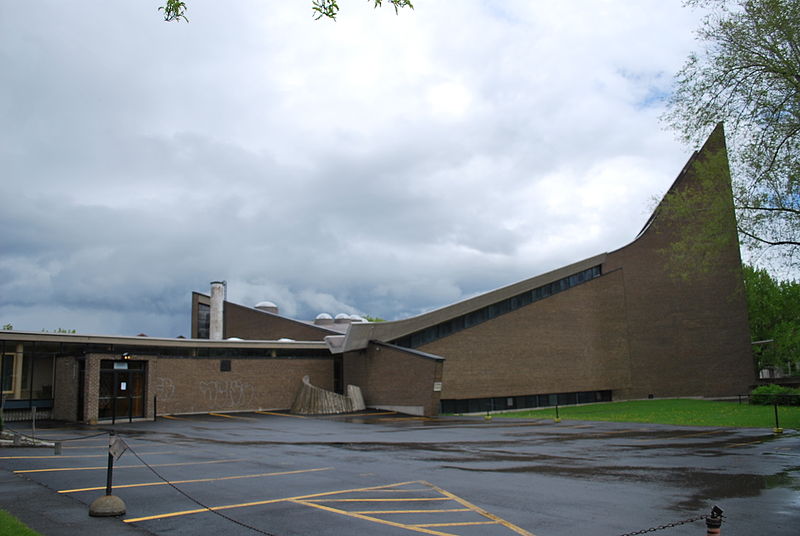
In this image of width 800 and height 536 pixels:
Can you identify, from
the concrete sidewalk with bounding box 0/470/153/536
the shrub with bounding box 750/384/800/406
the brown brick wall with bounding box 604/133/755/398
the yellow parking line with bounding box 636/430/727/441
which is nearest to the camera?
the concrete sidewalk with bounding box 0/470/153/536

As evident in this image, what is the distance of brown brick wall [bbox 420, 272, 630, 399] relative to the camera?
130ft

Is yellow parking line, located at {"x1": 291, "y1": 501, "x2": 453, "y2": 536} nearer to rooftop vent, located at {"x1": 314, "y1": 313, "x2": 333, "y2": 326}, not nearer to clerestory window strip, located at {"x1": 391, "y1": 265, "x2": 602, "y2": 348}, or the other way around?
clerestory window strip, located at {"x1": 391, "y1": 265, "x2": 602, "y2": 348}

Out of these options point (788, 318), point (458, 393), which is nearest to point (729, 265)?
point (788, 318)

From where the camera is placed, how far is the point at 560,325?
44719mm

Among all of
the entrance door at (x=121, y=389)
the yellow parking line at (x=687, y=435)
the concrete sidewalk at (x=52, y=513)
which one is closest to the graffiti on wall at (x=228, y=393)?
the entrance door at (x=121, y=389)

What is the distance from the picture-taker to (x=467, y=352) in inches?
1566

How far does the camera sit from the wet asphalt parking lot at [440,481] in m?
Result: 8.55

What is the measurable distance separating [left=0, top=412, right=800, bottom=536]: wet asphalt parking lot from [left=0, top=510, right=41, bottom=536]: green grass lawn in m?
1.32

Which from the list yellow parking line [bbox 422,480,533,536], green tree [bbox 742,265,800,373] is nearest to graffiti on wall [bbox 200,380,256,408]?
yellow parking line [bbox 422,480,533,536]

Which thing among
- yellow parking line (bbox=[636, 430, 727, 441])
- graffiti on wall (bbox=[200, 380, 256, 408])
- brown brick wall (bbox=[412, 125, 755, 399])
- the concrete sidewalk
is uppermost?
brown brick wall (bbox=[412, 125, 755, 399])

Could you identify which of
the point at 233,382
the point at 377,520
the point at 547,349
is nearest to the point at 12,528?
the point at 377,520

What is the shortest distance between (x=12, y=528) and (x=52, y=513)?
172 centimetres

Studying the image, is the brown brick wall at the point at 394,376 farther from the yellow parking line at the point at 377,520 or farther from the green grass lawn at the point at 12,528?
the green grass lawn at the point at 12,528

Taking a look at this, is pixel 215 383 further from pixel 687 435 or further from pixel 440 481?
pixel 440 481
